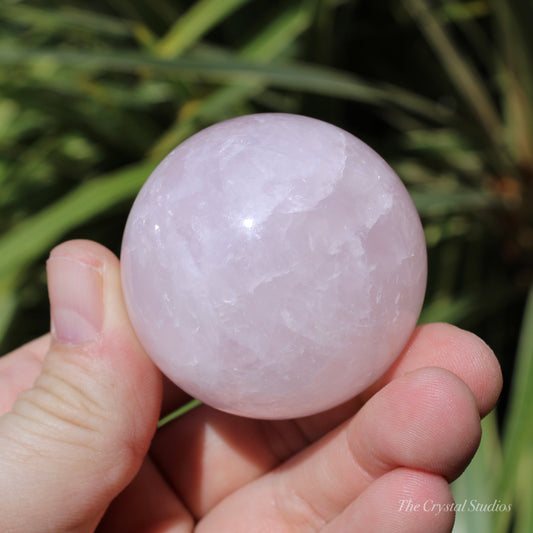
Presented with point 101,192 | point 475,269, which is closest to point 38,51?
point 101,192

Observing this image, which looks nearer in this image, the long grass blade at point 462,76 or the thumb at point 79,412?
the thumb at point 79,412

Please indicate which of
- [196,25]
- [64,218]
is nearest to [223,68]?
[196,25]

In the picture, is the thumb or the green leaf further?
the green leaf

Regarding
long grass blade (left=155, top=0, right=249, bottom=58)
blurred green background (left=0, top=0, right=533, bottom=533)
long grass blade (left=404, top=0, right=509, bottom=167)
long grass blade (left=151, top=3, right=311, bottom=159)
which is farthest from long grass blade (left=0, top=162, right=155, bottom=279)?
long grass blade (left=404, top=0, right=509, bottom=167)

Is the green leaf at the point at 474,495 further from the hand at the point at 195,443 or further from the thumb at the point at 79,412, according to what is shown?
the thumb at the point at 79,412

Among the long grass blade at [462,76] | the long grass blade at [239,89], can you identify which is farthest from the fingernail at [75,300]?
the long grass blade at [462,76]

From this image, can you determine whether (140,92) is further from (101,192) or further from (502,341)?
(502,341)

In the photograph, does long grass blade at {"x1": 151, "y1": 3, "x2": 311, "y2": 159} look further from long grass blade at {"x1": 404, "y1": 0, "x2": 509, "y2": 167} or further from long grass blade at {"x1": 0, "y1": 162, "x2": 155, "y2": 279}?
long grass blade at {"x1": 404, "y1": 0, "x2": 509, "y2": 167}

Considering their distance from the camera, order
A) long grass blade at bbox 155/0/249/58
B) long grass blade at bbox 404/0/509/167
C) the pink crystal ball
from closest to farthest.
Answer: the pink crystal ball → long grass blade at bbox 155/0/249/58 → long grass blade at bbox 404/0/509/167
